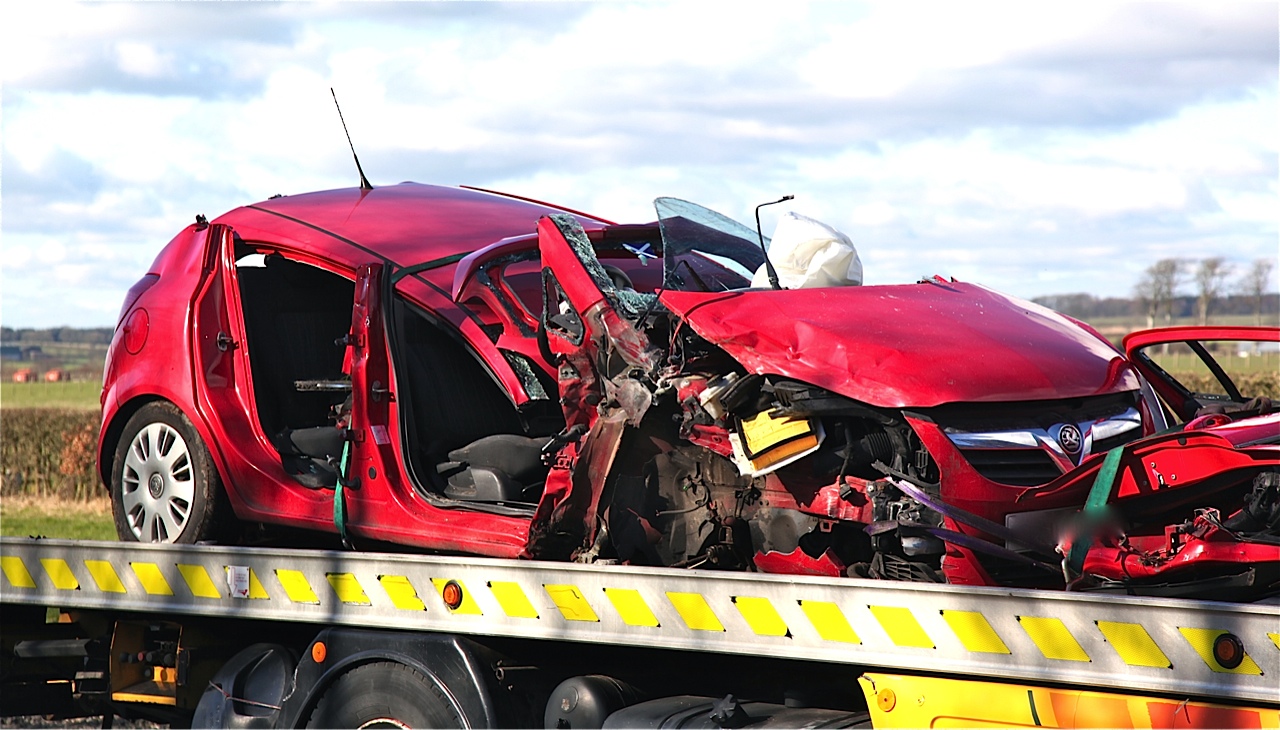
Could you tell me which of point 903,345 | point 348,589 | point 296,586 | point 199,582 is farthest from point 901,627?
point 199,582

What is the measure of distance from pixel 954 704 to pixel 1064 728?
288 mm

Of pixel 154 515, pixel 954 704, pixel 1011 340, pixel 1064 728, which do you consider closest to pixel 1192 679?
pixel 1064 728

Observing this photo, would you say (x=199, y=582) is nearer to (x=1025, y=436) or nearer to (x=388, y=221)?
(x=388, y=221)

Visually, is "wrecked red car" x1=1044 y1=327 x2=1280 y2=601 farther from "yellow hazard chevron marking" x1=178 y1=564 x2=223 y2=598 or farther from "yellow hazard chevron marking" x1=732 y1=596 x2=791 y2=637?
"yellow hazard chevron marking" x1=178 y1=564 x2=223 y2=598

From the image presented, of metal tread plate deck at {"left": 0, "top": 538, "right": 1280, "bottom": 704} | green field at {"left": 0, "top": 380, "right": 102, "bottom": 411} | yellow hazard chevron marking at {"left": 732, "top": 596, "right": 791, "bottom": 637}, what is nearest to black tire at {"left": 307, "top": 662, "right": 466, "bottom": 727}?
metal tread plate deck at {"left": 0, "top": 538, "right": 1280, "bottom": 704}

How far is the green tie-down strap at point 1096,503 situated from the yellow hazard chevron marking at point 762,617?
825mm

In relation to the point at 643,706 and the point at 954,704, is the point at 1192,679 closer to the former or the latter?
the point at 954,704

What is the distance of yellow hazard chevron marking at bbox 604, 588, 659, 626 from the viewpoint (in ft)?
13.4

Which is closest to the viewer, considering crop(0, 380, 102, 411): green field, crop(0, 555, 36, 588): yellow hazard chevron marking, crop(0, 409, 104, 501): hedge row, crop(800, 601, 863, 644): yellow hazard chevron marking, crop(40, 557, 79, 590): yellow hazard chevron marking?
crop(800, 601, 863, 644): yellow hazard chevron marking

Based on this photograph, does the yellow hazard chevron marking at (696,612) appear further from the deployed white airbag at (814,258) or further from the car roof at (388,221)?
the car roof at (388,221)

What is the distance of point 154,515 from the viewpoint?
5.88 meters

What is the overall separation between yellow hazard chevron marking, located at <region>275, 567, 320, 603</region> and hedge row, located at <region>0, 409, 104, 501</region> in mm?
16928

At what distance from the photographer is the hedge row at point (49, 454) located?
67.4 ft

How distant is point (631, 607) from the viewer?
4121 mm
